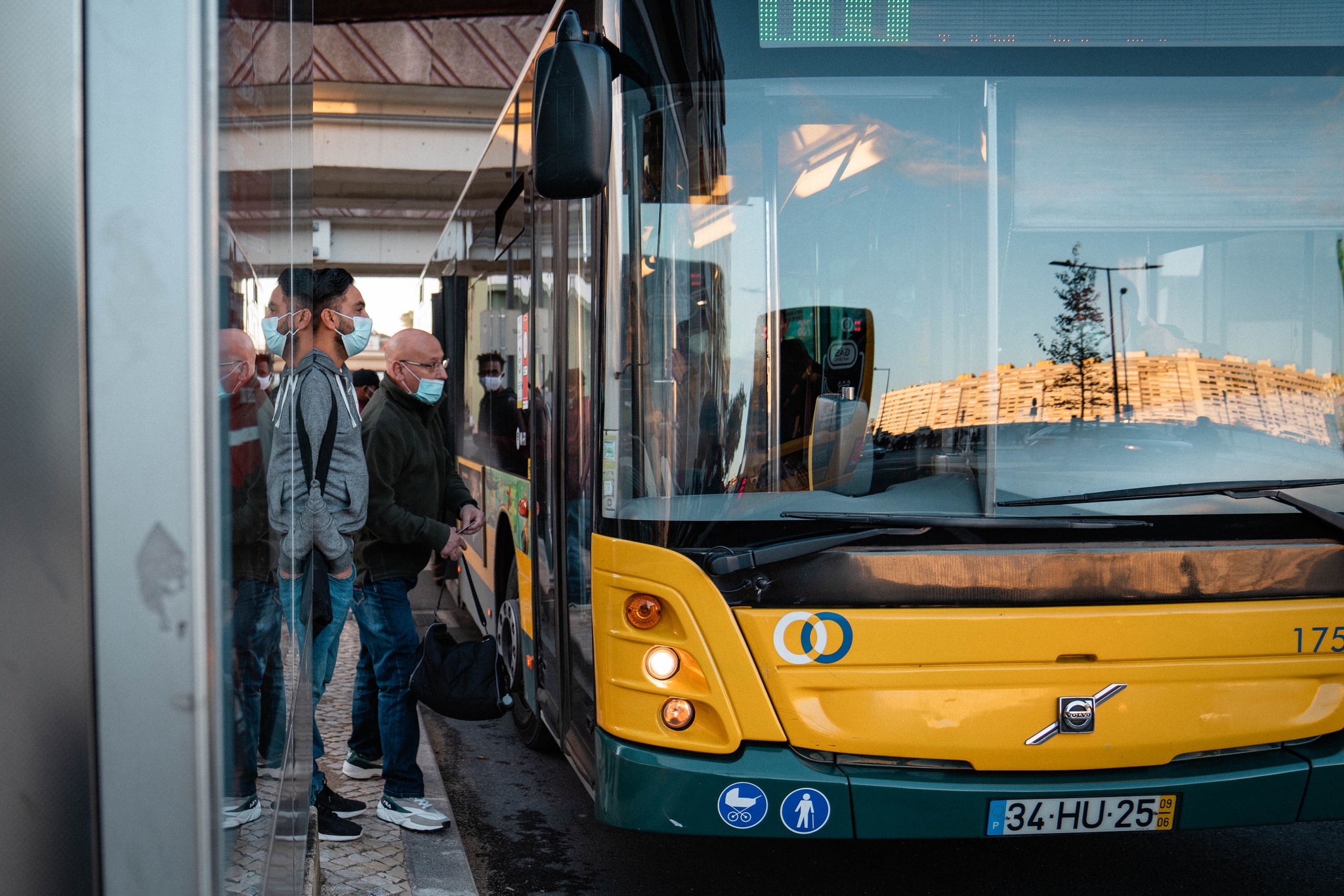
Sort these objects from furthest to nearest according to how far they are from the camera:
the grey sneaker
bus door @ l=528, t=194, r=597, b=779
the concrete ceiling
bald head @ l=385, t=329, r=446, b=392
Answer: the concrete ceiling → the grey sneaker → bald head @ l=385, t=329, r=446, b=392 → bus door @ l=528, t=194, r=597, b=779

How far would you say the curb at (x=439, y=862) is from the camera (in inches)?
146

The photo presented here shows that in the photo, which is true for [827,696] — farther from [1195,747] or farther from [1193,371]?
[1193,371]

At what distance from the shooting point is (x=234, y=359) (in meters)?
1.18

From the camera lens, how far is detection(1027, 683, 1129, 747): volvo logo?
3.10 meters

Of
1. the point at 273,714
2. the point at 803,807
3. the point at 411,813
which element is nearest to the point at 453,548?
the point at 411,813

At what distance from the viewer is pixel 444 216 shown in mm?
20500

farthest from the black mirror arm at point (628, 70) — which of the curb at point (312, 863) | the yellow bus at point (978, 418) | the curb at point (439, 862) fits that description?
the curb at point (439, 862)

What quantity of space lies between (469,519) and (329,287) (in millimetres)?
1181

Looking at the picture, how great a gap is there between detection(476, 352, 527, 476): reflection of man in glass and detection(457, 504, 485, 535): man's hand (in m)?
Answer: 0.32

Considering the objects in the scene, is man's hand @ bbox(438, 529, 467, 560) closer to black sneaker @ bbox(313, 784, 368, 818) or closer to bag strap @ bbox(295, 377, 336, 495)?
bag strap @ bbox(295, 377, 336, 495)

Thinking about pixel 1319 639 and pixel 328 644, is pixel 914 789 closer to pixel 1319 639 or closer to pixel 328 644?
pixel 1319 639

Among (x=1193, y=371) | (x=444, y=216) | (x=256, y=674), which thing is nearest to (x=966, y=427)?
(x=1193, y=371)

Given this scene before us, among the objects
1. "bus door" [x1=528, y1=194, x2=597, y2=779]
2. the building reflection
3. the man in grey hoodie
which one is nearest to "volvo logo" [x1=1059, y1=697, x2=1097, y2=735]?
the building reflection

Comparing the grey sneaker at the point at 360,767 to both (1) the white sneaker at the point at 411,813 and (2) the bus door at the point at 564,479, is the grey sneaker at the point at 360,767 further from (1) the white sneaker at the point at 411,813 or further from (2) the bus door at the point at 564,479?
(2) the bus door at the point at 564,479
